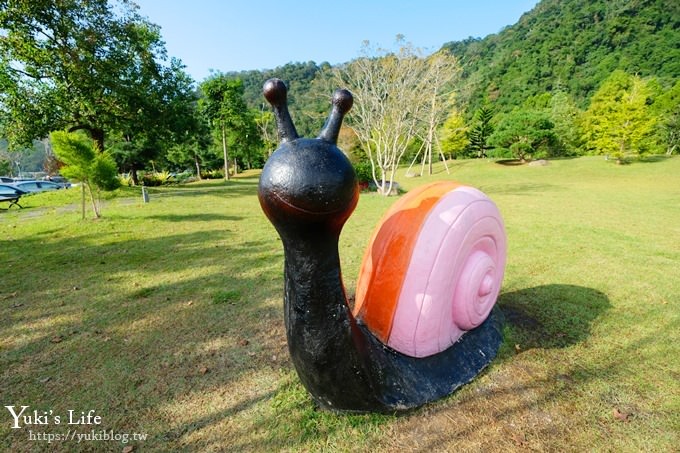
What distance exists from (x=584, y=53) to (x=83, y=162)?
62.1m

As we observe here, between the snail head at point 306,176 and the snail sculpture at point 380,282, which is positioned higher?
the snail head at point 306,176

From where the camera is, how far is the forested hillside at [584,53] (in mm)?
41906

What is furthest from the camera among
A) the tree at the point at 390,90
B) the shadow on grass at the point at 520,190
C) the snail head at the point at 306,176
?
the shadow on grass at the point at 520,190

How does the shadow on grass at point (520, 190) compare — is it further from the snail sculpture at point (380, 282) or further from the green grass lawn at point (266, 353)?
the snail sculpture at point (380, 282)

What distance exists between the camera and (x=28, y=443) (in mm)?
2207

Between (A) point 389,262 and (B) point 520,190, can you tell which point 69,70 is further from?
(B) point 520,190

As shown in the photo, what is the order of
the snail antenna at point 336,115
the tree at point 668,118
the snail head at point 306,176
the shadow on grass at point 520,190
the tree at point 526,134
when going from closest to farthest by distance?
the snail head at point 306,176
the snail antenna at point 336,115
the shadow on grass at point 520,190
the tree at point 526,134
the tree at point 668,118

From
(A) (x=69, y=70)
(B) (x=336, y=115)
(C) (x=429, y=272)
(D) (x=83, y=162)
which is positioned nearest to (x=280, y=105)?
(B) (x=336, y=115)

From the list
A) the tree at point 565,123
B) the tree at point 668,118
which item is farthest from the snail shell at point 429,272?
the tree at point 668,118

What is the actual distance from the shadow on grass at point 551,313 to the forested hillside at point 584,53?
41279 mm

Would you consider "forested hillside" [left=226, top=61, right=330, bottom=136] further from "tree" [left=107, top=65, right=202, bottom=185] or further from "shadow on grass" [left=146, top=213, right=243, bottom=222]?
"shadow on grass" [left=146, top=213, right=243, bottom=222]

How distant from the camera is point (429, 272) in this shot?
2207 millimetres

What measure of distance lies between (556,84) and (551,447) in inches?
2111


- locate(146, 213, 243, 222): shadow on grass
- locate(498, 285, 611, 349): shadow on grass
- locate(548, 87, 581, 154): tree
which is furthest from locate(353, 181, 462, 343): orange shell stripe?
locate(548, 87, 581, 154): tree
